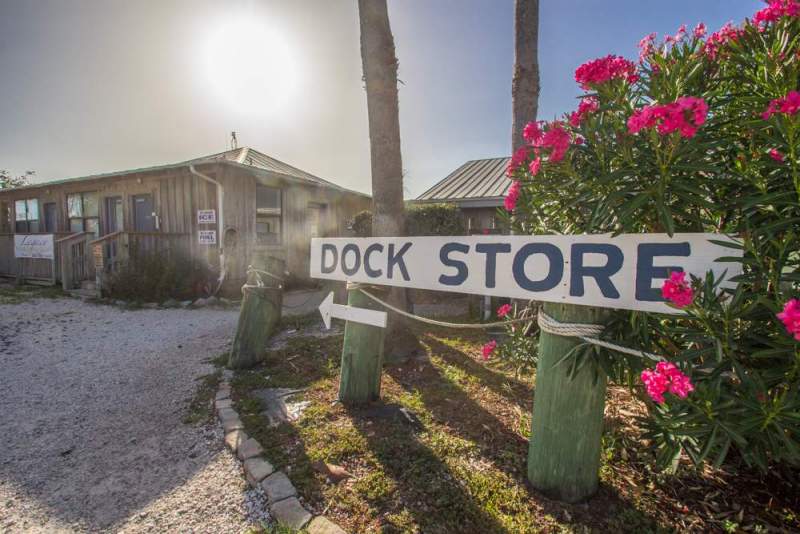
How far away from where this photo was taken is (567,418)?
186 cm

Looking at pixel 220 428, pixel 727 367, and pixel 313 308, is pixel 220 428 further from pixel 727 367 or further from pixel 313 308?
pixel 313 308

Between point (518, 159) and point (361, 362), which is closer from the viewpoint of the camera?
point (518, 159)

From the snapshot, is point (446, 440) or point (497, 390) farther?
point (497, 390)

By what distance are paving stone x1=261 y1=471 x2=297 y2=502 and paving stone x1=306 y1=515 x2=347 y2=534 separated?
0.25 m

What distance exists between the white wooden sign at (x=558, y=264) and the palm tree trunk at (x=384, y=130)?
1686 millimetres

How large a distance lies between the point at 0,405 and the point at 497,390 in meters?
4.60

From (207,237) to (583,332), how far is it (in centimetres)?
954

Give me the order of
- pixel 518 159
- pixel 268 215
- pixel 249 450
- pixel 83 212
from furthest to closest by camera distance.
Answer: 1. pixel 83 212
2. pixel 268 215
3. pixel 249 450
4. pixel 518 159

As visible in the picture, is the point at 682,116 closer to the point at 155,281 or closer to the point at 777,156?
the point at 777,156

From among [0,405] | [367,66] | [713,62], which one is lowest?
[0,405]

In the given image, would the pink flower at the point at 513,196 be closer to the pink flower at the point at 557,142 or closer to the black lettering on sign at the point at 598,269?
the pink flower at the point at 557,142

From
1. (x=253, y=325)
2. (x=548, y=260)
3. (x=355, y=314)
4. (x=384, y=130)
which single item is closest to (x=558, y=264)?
(x=548, y=260)

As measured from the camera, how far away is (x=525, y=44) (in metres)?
4.96

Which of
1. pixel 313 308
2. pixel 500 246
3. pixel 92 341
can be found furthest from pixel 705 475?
pixel 92 341
